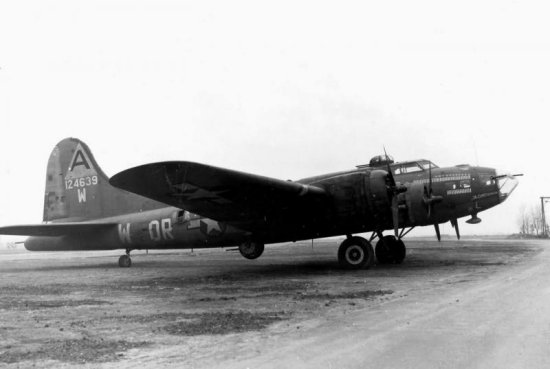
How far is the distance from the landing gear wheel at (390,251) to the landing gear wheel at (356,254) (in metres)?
1.76

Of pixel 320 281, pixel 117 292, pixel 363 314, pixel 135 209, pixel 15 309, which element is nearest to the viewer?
pixel 363 314

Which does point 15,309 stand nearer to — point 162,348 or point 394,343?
point 162,348

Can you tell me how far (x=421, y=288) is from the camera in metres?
9.36

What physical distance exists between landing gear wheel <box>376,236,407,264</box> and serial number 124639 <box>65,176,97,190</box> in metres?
10.7

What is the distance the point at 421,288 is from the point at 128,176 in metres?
6.51

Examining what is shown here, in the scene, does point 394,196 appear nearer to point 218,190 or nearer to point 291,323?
point 218,190

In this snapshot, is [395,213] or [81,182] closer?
[395,213]

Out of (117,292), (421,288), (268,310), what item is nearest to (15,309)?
(117,292)

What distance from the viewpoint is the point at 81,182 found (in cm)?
1880

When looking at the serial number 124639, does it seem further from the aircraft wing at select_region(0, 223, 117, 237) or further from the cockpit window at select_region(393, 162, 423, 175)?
the cockpit window at select_region(393, 162, 423, 175)

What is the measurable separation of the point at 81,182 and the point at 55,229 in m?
2.27

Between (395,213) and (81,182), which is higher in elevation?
(81,182)

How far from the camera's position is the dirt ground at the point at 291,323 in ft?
15.3

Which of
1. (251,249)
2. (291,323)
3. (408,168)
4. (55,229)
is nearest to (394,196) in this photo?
(408,168)
